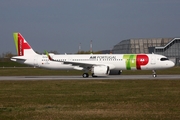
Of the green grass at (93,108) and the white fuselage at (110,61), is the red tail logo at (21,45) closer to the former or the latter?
the white fuselage at (110,61)

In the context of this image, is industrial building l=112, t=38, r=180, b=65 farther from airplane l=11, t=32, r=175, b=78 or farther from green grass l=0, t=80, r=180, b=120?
green grass l=0, t=80, r=180, b=120

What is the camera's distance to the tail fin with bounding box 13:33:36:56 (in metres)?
50.0

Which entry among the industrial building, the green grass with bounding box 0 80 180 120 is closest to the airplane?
the green grass with bounding box 0 80 180 120

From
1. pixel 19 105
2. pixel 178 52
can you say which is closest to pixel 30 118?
pixel 19 105

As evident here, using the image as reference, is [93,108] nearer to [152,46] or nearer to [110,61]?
[110,61]

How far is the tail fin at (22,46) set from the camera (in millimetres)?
50000

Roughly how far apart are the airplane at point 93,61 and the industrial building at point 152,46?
2337 inches

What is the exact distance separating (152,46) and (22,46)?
8118 centimetres

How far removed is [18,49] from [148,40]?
85.8 m

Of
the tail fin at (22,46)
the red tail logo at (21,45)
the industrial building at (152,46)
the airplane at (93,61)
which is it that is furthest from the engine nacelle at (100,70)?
the industrial building at (152,46)

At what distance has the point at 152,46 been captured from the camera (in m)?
126

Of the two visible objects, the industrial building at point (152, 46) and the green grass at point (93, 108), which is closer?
the green grass at point (93, 108)

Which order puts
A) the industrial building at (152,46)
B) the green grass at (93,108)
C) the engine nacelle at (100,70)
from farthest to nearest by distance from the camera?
the industrial building at (152,46) → the engine nacelle at (100,70) → the green grass at (93,108)

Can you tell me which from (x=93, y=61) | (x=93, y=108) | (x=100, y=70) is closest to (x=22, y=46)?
(x=93, y=61)
